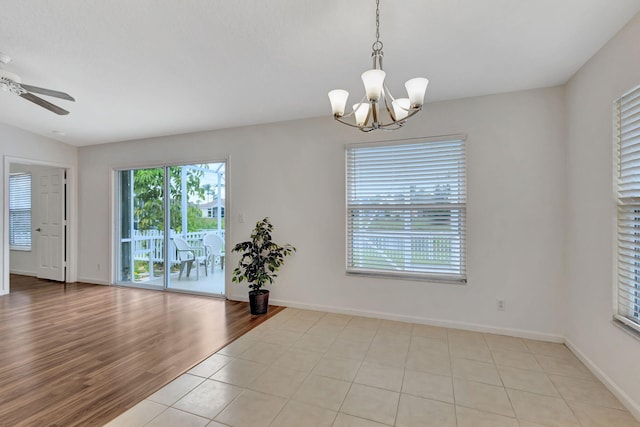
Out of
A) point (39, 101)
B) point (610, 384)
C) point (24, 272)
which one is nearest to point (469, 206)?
point (610, 384)

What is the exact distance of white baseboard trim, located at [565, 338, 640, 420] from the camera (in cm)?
188

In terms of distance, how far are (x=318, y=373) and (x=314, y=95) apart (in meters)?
2.74

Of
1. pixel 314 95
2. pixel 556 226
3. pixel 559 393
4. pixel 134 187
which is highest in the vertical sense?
pixel 314 95

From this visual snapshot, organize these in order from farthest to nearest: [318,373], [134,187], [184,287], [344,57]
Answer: [134,187], [184,287], [344,57], [318,373]

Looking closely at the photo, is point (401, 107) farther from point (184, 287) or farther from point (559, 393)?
point (184, 287)

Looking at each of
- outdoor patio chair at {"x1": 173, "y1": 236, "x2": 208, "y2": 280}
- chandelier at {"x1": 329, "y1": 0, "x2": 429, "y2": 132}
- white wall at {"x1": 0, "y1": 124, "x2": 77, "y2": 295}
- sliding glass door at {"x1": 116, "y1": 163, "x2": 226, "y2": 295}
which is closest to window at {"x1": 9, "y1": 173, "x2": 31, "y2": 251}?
white wall at {"x1": 0, "y1": 124, "x2": 77, "y2": 295}

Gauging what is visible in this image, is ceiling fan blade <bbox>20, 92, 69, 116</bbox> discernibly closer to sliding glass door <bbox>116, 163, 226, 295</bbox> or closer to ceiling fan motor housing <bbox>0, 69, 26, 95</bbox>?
ceiling fan motor housing <bbox>0, 69, 26, 95</bbox>

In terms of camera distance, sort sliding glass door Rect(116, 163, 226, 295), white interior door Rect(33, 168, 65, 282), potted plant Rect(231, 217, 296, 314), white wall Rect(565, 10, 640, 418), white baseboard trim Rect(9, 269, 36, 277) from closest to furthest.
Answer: white wall Rect(565, 10, 640, 418) → potted plant Rect(231, 217, 296, 314) → sliding glass door Rect(116, 163, 226, 295) → white interior door Rect(33, 168, 65, 282) → white baseboard trim Rect(9, 269, 36, 277)

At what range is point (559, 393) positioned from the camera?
211cm

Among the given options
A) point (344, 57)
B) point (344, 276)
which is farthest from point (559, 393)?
point (344, 57)

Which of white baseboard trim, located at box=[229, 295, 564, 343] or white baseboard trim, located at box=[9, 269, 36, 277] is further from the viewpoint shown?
white baseboard trim, located at box=[9, 269, 36, 277]

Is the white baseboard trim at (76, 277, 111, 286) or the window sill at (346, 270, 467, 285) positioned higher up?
the window sill at (346, 270, 467, 285)

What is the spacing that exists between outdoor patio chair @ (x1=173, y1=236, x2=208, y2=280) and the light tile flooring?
262 cm

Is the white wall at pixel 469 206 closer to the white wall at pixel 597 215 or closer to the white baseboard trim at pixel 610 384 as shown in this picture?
the white wall at pixel 597 215
